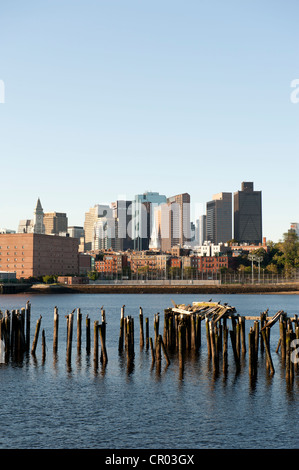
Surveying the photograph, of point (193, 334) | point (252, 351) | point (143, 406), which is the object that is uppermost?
point (252, 351)

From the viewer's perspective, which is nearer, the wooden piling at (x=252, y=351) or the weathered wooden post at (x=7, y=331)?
the wooden piling at (x=252, y=351)

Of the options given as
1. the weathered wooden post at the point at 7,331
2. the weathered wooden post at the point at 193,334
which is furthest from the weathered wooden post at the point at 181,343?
the weathered wooden post at the point at 7,331

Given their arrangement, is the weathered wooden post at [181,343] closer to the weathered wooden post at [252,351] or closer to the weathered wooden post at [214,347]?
the weathered wooden post at [214,347]

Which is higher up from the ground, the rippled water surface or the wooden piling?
the wooden piling

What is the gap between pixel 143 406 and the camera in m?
32.2

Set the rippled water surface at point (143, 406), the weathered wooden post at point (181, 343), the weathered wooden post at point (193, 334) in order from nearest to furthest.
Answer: the rippled water surface at point (143, 406)
the weathered wooden post at point (181, 343)
the weathered wooden post at point (193, 334)

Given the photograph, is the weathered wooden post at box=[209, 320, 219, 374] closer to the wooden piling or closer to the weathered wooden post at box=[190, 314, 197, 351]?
the wooden piling

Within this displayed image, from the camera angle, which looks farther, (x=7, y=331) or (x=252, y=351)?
(x=7, y=331)

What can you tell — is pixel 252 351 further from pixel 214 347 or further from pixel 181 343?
pixel 181 343

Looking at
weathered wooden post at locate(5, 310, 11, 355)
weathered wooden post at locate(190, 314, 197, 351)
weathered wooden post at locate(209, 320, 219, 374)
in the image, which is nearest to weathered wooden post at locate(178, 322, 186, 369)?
weathered wooden post at locate(209, 320, 219, 374)

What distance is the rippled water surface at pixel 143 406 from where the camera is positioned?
2648 cm

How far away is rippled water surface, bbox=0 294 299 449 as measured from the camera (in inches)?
1043

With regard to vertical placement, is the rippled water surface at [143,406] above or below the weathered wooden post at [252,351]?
below

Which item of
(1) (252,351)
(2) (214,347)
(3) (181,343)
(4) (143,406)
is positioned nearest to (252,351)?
(1) (252,351)
